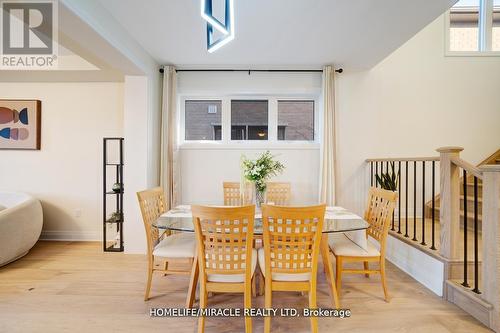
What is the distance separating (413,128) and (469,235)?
5.74ft

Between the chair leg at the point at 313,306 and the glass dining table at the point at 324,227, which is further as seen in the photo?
the glass dining table at the point at 324,227

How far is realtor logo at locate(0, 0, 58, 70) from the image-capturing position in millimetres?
1941

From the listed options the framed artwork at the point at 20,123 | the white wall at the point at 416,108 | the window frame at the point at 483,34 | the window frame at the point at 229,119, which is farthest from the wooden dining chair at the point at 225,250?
the window frame at the point at 483,34

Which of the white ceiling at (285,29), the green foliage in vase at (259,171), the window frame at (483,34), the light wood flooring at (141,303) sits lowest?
the light wood flooring at (141,303)

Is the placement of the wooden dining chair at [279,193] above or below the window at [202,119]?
below

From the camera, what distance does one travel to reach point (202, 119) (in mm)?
3975

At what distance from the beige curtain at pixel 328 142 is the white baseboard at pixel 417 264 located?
0.95 meters

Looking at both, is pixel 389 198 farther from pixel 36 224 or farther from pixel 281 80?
pixel 36 224

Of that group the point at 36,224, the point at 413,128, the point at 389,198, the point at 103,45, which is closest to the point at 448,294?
the point at 389,198

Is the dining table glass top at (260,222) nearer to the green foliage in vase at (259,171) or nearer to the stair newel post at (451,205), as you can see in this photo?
the green foliage in vase at (259,171)

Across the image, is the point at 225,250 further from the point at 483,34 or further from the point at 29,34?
the point at 483,34

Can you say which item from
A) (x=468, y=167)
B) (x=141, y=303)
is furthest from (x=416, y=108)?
(x=141, y=303)

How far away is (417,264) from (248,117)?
287 centimetres

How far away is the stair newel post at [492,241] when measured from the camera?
5.92 feet
